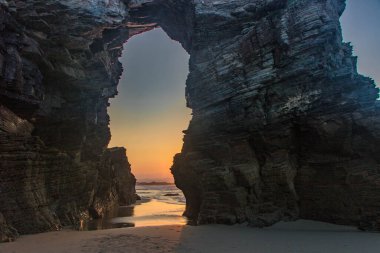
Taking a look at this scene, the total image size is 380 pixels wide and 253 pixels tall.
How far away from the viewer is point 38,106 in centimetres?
2131

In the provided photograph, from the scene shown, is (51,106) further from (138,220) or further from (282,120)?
(282,120)

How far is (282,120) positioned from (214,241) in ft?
31.1

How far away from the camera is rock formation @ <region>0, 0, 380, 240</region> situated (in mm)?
18250

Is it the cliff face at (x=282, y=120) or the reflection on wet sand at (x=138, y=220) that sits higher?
the cliff face at (x=282, y=120)

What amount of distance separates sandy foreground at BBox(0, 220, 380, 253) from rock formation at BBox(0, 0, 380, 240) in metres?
1.25

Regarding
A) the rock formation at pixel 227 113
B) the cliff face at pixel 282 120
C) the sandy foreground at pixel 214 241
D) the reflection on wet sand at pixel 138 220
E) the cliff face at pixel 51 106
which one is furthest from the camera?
the reflection on wet sand at pixel 138 220

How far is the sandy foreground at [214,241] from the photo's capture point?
12.9 m

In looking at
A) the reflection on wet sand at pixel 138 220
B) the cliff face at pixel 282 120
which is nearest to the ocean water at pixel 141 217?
the reflection on wet sand at pixel 138 220

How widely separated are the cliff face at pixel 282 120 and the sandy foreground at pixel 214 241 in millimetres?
1651

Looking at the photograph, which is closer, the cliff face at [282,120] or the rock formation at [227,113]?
the rock formation at [227,113]

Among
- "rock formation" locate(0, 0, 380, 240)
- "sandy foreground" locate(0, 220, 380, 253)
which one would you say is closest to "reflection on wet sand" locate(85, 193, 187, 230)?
"rock formation" locate(0, 0, 380, 240)

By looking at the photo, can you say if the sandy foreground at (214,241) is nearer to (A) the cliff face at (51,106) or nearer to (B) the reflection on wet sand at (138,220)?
(A) the cliff face at (51,106)

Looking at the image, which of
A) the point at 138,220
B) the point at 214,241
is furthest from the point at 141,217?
the point at 214,241

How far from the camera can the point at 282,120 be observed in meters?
20.8
